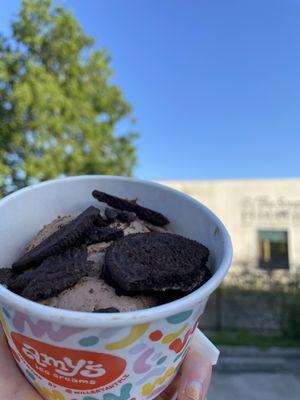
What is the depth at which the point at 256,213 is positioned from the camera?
52.9ft

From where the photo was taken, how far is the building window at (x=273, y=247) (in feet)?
52.7

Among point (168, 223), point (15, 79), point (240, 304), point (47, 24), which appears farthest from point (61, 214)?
point (47, 24)

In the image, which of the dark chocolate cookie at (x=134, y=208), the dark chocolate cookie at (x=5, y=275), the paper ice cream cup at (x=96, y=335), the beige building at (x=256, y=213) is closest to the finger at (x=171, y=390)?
the paper ice cream cup at (x=96, y=335)

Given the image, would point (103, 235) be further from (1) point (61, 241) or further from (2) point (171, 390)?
(2) point (171, 390)

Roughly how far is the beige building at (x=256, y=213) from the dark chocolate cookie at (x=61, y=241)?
1472 centimetres

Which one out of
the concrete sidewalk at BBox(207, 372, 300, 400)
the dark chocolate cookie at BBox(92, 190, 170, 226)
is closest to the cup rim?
the dark chocolate cookie at BBox(92, 190, 170, 226)

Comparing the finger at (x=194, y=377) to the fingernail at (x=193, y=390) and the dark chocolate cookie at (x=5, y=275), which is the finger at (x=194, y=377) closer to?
the fingernail at (x=193, y=390)

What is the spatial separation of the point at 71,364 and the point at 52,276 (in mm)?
221

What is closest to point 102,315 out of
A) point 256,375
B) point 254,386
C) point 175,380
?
point 175,380

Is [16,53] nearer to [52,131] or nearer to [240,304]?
[52,131]

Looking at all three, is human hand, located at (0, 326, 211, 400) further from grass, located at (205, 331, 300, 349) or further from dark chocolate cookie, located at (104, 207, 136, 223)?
grass, located at (205, 331, 300, 349)

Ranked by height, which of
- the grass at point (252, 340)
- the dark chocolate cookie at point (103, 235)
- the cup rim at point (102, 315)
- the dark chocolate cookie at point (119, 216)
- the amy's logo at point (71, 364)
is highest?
the dark chocolate cookie at point (119, 216)

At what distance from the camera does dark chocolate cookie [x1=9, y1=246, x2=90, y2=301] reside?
3.22 feet

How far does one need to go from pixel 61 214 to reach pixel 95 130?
7715 millimetres
